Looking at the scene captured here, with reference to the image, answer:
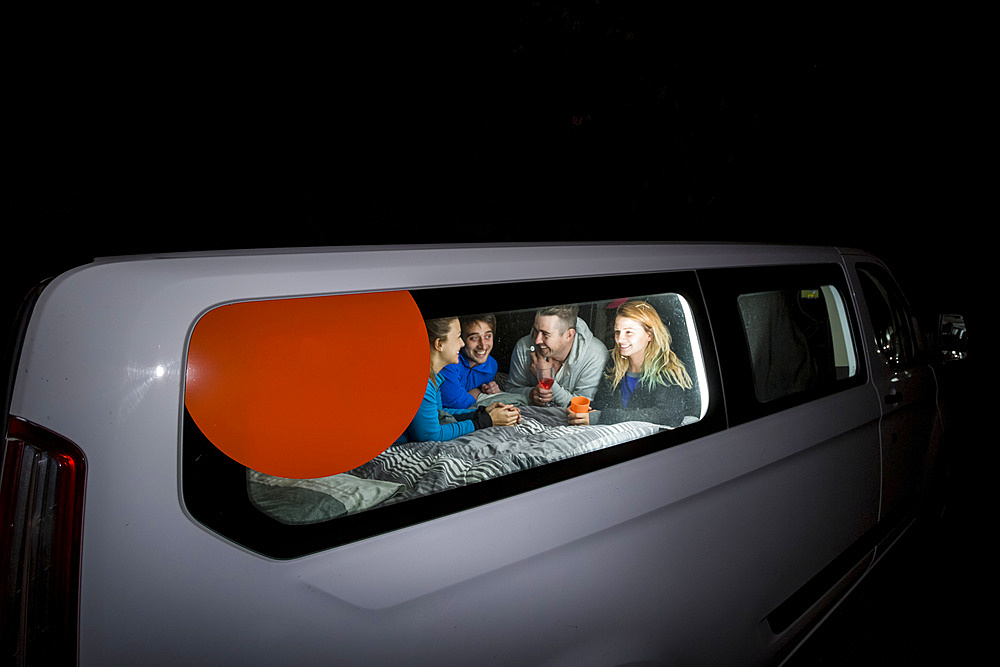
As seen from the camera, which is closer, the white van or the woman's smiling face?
the white van

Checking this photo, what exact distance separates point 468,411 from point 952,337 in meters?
3.26

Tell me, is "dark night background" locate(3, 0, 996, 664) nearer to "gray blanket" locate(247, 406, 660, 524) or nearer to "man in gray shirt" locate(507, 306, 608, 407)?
"man in gray shirt" locate(507, 306, 608, 407)

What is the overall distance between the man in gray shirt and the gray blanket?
70mm

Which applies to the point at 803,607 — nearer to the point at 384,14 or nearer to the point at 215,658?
the point at 215,658

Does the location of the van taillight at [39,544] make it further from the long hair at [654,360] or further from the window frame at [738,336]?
the window frame at [738,336]

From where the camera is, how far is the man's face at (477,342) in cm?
162

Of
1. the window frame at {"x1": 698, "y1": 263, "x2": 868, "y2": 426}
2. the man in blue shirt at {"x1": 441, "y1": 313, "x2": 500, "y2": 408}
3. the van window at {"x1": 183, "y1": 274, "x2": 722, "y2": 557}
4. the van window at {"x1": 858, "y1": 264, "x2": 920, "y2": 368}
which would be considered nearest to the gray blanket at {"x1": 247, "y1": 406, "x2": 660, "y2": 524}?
the van window at {"x1": 183, "y1": 274, "x2": 722, "y2": 557}

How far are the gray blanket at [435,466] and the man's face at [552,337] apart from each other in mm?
179

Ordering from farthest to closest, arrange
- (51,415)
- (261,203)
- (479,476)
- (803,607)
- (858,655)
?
(261,203) → (858,655) → (803,607) → (479,476) → (51,415)

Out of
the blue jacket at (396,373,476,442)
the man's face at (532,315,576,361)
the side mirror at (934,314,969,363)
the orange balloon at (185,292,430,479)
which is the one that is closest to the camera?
the orange balloon at (185,292,430,479)

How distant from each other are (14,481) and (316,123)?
7316 millimetres

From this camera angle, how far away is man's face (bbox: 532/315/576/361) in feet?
5.74

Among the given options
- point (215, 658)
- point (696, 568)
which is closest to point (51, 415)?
point (215, 658)

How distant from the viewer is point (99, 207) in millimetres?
6461
